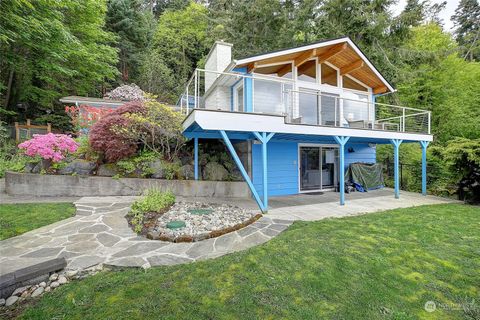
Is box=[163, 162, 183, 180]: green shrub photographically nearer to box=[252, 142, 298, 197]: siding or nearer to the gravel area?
the gravel area

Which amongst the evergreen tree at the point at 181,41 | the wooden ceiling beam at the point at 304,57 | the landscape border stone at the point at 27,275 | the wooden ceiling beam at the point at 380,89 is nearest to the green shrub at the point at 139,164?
the landscape border stone at the point at 27,275

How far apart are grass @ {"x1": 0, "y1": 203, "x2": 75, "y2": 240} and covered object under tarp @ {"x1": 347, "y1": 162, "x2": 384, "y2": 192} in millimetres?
10518

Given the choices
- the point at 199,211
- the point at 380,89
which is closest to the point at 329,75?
the point at 380,89

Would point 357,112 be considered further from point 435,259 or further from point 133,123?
point 133,123

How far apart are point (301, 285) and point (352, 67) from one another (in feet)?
32.8

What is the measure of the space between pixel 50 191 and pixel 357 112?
12298 mm

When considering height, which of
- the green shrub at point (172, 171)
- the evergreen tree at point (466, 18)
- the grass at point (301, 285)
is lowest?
the grass at point (301, 285)

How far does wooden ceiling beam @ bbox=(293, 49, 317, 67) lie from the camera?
8.73 m

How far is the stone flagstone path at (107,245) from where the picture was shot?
11.7 ft

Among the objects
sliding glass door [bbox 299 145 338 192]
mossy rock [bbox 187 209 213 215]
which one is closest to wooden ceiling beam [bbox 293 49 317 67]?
sliding glass door [bbox 299 145 338 192]

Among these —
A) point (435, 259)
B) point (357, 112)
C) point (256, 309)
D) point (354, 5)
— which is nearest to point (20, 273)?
point (256, 309)

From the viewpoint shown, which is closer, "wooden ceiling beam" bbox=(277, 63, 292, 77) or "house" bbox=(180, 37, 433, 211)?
"house" bbox=(180, 37, 433, 211)

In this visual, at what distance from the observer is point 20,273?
295 cm

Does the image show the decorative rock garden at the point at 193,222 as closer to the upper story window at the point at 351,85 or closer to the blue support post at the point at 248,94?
the blue support post at the point at 248,94
